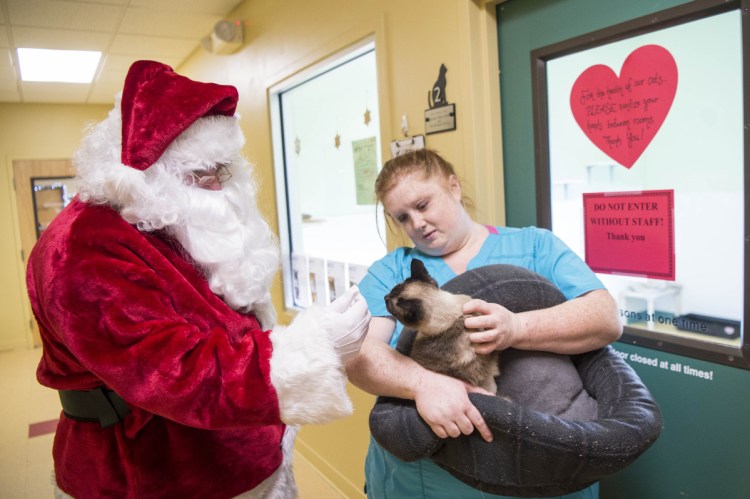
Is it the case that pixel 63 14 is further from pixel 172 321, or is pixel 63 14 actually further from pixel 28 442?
pixel 172 321

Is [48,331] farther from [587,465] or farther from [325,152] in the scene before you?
[325,152]

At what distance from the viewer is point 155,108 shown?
1103mm

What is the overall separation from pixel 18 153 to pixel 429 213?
A: 6190 mm

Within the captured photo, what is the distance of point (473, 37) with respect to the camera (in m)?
1.74

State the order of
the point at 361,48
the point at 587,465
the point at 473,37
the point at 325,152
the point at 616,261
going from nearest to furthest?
the point at 587,465 < the point at 616,261 < the point at 473,37 < the point at 361,48 < the point at 325,152

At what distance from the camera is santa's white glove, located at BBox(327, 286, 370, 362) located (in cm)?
102

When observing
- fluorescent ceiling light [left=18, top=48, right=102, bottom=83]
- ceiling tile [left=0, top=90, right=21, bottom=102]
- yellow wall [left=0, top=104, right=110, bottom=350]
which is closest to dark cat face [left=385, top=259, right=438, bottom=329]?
fluorescent ceiling light [left=18, top=48, right=102, bottom=83]

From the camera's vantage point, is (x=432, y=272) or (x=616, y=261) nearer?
(x=432, y=272)

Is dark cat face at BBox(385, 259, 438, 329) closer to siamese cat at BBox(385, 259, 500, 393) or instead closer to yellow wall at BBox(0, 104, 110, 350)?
siamese cat at BBox(385, 259, 500, 393)

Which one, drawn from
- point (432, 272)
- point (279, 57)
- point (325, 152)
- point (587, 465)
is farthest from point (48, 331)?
point (279, 57)

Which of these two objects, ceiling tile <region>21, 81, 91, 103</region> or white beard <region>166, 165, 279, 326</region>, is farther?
ceiling tile <region>21, 81, 91, 103</region>

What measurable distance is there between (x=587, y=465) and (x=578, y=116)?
1.06 metres

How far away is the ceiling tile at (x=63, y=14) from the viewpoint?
3.08 metres

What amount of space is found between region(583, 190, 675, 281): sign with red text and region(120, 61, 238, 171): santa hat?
1.09 metres
